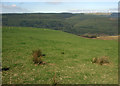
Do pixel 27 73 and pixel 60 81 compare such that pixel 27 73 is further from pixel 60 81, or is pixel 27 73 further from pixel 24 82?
pixel 60 81

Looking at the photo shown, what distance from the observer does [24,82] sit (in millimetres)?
5977

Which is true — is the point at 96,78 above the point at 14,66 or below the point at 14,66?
below

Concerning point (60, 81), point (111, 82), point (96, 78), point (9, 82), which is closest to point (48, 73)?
point (60, 81)

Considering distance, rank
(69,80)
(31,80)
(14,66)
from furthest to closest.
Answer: (14,66) < (69,80) < (31,80)

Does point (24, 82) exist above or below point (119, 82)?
above

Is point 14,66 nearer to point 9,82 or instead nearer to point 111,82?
point 9,82

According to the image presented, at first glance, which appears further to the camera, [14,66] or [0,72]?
[14,66]

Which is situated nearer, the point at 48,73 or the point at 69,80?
the point at 69,80

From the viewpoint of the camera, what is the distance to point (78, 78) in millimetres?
7012

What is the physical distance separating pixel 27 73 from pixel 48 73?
3.86ft

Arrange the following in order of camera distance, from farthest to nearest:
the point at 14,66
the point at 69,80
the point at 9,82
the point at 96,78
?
the point at 14,66
the point at 96,78
the point at 69,80
the point at 9,82

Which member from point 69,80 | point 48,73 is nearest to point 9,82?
point 48,73

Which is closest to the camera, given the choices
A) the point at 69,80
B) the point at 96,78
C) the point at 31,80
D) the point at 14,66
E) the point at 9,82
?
the point at 9,82

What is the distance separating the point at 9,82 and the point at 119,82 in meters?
5.70
